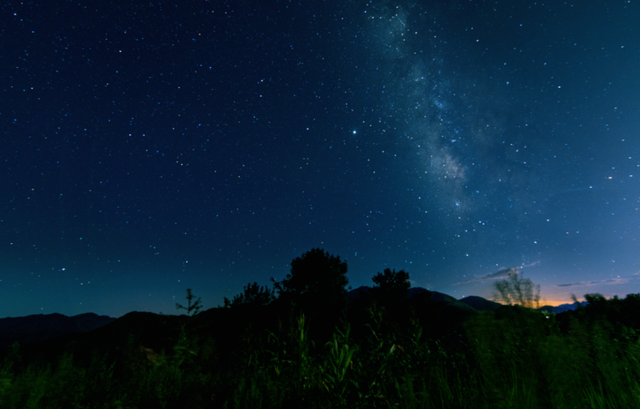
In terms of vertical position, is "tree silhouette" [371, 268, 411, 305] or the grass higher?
"tree silhouette" [371, 268, 411, 305]

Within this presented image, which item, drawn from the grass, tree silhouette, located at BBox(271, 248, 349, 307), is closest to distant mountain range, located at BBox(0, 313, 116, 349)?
tree silhouette, located at BBox(271, 248, 349, 307)

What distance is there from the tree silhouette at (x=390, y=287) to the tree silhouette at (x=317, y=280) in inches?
155

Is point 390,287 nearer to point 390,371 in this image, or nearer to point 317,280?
point 317,280

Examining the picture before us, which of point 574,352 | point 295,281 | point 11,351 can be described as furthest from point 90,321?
point 574,352

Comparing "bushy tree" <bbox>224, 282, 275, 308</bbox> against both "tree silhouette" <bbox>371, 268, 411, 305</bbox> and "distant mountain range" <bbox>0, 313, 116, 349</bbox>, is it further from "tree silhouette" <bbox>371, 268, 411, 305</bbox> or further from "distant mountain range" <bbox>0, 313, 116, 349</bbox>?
"distant mountain range" <bbox>0, 313, 116, 349</bbox>

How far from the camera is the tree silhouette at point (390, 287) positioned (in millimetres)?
23000

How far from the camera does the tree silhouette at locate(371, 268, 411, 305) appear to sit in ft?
75.5

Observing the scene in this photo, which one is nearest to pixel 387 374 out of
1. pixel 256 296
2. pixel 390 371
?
pixel 390 371

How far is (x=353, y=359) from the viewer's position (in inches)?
128

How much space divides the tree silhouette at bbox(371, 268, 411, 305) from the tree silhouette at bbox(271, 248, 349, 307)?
3.95 m

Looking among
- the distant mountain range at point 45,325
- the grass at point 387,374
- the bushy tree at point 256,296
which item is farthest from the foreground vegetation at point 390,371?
the distant mountain range at point 45,325

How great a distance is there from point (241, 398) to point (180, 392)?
845 millimetres

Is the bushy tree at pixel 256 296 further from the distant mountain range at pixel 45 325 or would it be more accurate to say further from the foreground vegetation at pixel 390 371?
the distant mountain range at pixel 45 325

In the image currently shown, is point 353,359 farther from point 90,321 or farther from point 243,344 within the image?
point 90,321
